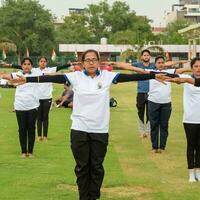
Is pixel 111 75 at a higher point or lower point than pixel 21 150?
higher

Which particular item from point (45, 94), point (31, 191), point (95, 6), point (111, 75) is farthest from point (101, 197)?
point (95, 6)

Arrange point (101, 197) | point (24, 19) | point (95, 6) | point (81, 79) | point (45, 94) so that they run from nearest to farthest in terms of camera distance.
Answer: point (81, 79) → point (101, 197) → point (45, 94) → point (24, 19) → point (95, 6)

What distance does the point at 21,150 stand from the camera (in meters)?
11.2

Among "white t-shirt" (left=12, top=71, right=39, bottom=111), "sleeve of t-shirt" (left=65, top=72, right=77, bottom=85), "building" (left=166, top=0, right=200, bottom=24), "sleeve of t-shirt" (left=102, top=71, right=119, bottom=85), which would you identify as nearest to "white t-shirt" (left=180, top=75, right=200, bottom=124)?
"sleeve of t-shirt" (left=102, top=71, right=119, bottom=85)

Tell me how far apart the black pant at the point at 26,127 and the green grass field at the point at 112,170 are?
0.86 ft

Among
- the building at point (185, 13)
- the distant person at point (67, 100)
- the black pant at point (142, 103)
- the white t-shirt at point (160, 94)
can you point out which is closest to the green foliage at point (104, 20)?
the building at point (185, 13)

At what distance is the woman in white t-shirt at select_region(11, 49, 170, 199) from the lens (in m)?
6.95

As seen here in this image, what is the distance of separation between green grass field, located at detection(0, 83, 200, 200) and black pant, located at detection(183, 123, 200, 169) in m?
0.34

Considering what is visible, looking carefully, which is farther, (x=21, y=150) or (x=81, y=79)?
(x=21, y=150)

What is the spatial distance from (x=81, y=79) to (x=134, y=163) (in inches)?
146

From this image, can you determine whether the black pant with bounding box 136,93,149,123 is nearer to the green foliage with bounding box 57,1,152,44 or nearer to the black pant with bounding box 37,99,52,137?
the black pant with bounding box 37,99,52,137

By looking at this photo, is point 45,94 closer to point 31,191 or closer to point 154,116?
point 154,116

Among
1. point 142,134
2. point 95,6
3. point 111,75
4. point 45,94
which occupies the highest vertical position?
point 95,6

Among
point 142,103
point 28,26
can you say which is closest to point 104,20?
point 28,26
